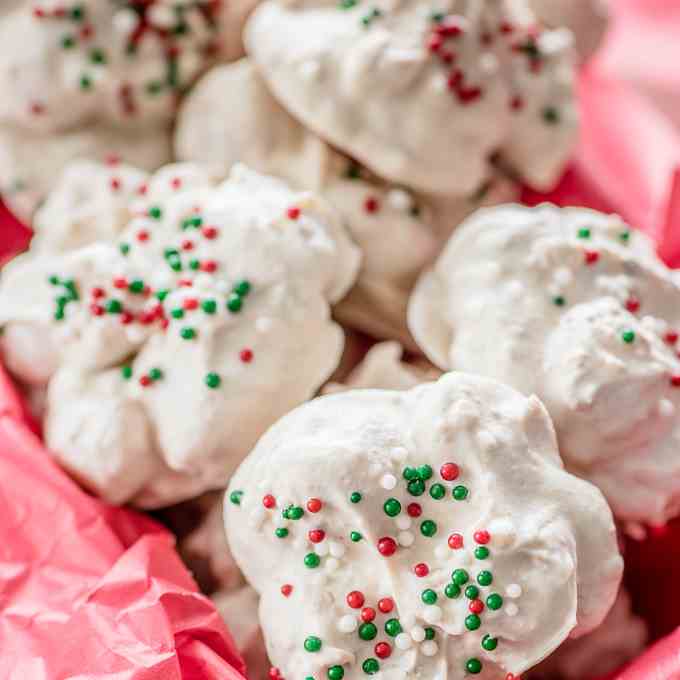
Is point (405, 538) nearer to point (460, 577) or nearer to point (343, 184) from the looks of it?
point (460, 577)

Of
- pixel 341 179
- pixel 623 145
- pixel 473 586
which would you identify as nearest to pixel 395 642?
pixel 473 586

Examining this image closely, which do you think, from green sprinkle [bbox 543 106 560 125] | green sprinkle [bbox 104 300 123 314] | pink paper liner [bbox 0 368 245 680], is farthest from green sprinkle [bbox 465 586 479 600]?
green sprinkle [bbox 543 106 560 125]

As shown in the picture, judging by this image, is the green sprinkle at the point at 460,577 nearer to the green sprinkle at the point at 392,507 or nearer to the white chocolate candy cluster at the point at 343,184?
the green sprinkle at the point at 392,507

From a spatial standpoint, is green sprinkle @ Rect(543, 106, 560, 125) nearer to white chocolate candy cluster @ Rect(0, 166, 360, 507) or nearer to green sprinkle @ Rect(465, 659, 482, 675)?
white chocolate candy cluster @ Rect(0, 166, 360, 507)

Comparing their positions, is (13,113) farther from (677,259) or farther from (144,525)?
(677,259)

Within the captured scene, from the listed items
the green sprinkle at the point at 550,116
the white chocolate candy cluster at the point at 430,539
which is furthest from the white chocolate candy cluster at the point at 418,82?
the white chocolate candy cluster at the point at 430,539

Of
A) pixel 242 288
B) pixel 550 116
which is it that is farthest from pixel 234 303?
pixel 550 116
